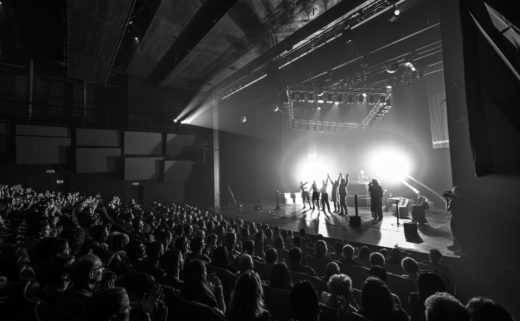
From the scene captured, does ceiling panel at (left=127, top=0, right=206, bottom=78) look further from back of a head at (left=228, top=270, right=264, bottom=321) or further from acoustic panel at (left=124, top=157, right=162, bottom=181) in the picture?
back of a head at (left=228, top=270, right=264, bottom=321)

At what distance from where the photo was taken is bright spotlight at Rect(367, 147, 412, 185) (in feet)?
49.8

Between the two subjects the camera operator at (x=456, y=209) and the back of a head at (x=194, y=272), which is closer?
the back of a head at (x=194, y=272)

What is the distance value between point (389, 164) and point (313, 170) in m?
5.31

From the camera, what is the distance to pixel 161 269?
2.84 m

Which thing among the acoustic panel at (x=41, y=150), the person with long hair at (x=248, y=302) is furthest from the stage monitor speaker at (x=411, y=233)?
the acoustic panel at (x=41, y=150)

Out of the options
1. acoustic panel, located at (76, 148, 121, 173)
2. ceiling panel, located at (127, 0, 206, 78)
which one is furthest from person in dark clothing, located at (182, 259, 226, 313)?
acoustic panel, located at (76, 148, 121, 173)

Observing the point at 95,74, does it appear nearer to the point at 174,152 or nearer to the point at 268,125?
the point at 174,152

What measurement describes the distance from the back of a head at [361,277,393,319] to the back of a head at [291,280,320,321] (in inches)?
18.8

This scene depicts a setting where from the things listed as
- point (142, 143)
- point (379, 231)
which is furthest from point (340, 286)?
point (142, 143)

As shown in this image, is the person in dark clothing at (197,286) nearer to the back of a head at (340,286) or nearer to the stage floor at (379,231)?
the back of a head at (340,286)

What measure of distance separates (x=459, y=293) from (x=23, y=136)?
1666cm

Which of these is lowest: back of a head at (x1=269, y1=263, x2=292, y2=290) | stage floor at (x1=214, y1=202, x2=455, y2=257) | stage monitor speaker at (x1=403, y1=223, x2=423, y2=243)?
stage floor at (x1=214, y1=202, x2=455, y2=257)

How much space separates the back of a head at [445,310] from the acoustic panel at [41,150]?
52.2 feet

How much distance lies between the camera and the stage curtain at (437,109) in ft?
43.0
